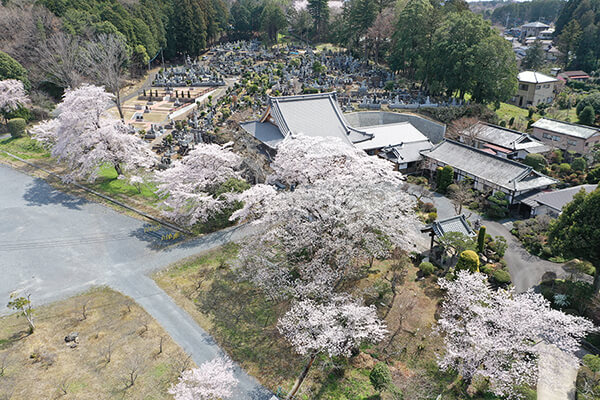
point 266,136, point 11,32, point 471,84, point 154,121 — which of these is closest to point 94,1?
point 11,32

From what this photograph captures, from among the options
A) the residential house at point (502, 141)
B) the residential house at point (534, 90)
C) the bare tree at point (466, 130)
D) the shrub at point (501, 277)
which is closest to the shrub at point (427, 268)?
the shrub at point (501, 277)

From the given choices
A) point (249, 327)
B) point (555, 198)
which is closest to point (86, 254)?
point (249, 327)

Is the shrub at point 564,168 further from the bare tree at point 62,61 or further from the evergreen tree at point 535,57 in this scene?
the bare tree at point 62,61

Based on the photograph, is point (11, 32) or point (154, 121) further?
point (11, 32)

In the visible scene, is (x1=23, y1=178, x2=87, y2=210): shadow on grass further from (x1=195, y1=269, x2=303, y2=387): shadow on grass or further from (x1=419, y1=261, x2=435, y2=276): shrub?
(x1=419, y1=261, x2=435, y2=276): shrub

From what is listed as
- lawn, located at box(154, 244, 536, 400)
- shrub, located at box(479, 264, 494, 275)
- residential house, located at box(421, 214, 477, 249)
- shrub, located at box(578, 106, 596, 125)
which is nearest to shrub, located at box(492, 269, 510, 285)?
shrub, located at box(479, 264, 494, 275)

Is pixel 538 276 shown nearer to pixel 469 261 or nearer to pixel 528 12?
pixel 469 261

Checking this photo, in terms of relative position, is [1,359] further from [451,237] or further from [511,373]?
[451,237]
